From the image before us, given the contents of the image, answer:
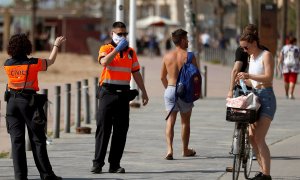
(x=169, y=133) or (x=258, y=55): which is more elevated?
(x=258, y=55)

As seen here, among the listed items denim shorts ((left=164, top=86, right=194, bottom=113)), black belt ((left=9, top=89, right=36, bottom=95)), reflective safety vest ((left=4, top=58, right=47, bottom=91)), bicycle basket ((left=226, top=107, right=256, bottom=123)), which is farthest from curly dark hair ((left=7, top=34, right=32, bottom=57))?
denim shorts ((left=164, top=86, right=194, bottom=113))

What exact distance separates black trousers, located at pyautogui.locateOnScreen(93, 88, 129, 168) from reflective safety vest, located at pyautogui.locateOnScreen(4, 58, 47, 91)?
138cm

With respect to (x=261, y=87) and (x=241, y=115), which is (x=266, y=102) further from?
(x=241, y=115)

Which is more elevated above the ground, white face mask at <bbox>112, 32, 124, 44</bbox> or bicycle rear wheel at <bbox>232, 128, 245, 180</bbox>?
white face mask at <bbox>112, 32, 124, 44</bbox>

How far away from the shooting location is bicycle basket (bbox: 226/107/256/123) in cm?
1141

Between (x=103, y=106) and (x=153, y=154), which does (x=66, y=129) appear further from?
(x=103, y=106)

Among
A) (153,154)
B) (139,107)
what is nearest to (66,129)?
(153,154)

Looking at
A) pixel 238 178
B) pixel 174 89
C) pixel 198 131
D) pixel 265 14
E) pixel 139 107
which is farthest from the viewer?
pixel 265 14

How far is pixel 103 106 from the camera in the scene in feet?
42.4

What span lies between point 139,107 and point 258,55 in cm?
1271

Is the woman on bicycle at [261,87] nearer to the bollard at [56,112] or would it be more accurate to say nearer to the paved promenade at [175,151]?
the paved promenade at [175,151]

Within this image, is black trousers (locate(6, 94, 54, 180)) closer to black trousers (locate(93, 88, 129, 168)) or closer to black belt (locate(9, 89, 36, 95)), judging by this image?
black belt (locate(9, 89, 36, 95))

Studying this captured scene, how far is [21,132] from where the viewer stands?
38.6 ft

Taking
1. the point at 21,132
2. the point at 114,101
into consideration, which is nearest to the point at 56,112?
the point at 114,101
